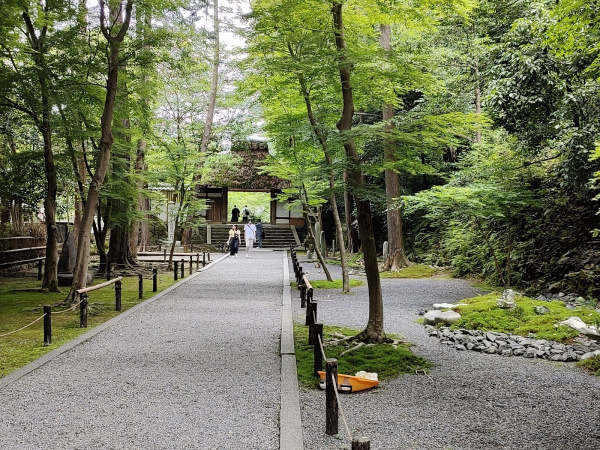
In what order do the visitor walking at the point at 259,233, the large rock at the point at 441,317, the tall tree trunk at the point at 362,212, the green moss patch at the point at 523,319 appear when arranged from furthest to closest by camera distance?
the visitor walking at the point at 259,233, the large rock at the point at 441,317, the green moss patch at the point at 523,319, the tall tree trunk at the point at 362,212

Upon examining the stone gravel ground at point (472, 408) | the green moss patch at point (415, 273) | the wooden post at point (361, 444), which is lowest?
the stone gravel ground at point (472, 408)

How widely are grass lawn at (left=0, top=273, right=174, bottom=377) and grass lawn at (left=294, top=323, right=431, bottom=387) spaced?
10.7 feet

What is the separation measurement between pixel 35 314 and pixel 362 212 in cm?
653

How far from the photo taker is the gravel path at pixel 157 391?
12.7 feet

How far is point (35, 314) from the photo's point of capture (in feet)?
31.3

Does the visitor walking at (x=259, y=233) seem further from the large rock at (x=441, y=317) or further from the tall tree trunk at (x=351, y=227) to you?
the large rock at (x=441, y=317)

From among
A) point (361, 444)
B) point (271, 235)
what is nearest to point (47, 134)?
point (361, 444)

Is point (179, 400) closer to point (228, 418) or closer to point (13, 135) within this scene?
point (228, 418)

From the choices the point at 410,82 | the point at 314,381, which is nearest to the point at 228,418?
the point at 314,381

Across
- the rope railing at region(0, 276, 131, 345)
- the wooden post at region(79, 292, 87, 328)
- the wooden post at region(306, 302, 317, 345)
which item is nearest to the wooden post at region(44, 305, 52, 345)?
the rope railing at region(0, 276, 131, 345)

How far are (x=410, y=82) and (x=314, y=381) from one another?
446 centimetres

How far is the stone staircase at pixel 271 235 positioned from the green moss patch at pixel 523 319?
22.6 meters

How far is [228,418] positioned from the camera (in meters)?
4.25

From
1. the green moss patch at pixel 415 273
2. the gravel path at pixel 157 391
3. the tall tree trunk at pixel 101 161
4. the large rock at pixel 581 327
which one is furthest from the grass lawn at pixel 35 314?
the large rock at pixel 581 327
